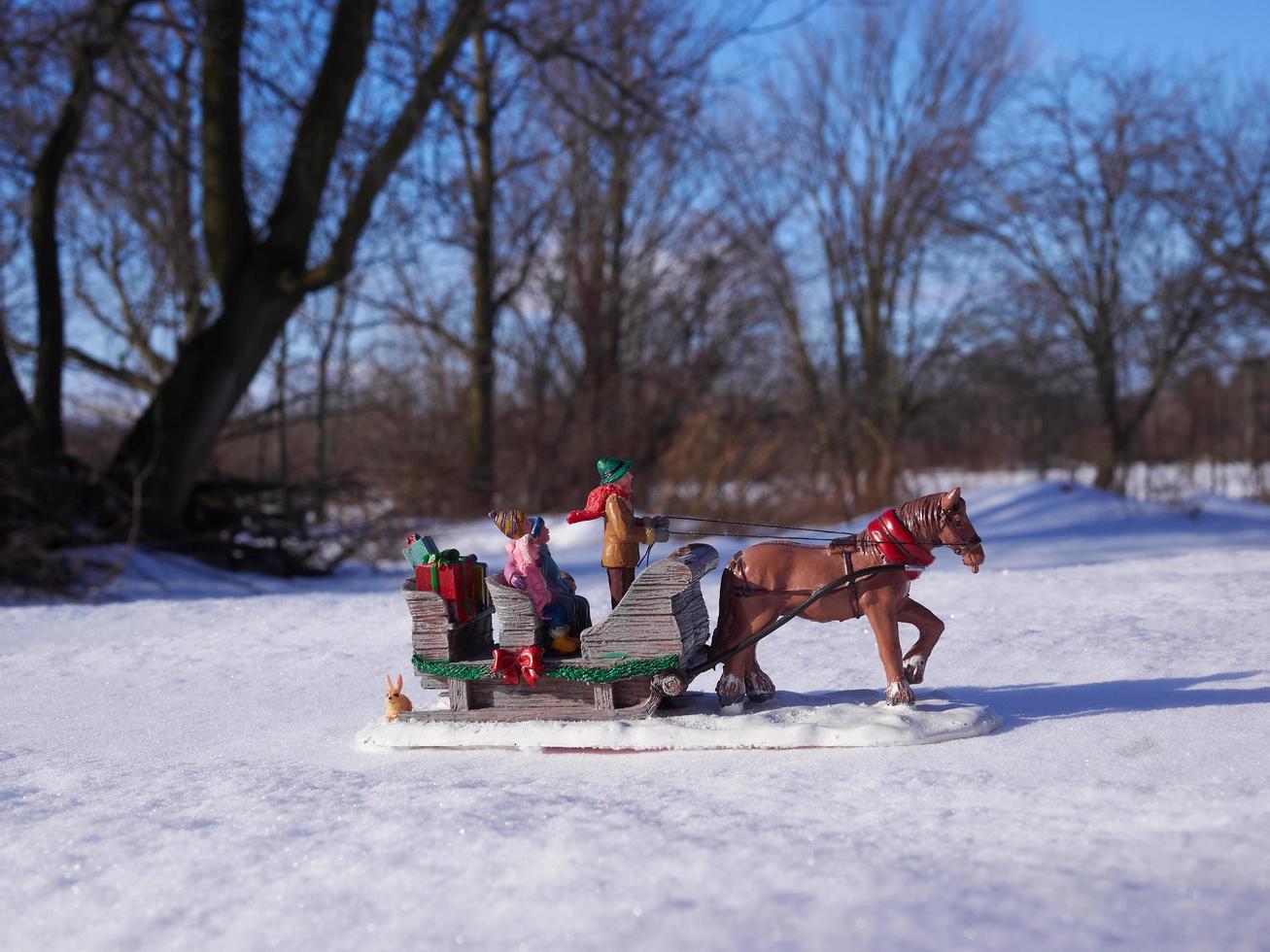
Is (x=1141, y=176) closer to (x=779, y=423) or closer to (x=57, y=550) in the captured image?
(x=779, y=423)

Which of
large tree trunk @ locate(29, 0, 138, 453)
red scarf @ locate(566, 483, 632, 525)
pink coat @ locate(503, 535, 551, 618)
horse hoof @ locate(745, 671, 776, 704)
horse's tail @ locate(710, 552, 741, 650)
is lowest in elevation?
horse hoof @ locate(745, 671, 776, 704)

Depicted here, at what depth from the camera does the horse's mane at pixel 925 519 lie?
322cm

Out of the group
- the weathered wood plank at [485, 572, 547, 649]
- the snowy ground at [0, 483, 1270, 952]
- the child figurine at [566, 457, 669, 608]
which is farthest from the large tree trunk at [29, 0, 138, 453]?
the child figurine at [566, 457, 669, 608]

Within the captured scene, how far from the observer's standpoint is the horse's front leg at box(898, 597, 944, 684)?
134 inches

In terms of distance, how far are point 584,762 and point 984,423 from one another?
24.7 metres

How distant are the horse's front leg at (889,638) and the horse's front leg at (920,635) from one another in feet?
0.41

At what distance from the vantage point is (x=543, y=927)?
2.00 meters

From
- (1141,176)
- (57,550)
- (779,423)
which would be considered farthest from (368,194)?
(1141,176)

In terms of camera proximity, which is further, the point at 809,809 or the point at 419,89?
the point at 419,89

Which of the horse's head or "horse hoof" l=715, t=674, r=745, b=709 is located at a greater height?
the horse's head

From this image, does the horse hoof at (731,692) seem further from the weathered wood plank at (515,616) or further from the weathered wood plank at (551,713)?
the weathered wood plank at (515,616)

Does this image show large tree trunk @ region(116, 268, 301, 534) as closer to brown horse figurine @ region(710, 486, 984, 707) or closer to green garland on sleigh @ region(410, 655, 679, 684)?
green garland on sleigh @ region(410, 655, 679, 684)

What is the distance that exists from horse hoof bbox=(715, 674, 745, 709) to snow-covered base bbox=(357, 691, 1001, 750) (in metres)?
0.04

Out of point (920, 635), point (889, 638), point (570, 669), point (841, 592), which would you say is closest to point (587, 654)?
point (570, 669)
